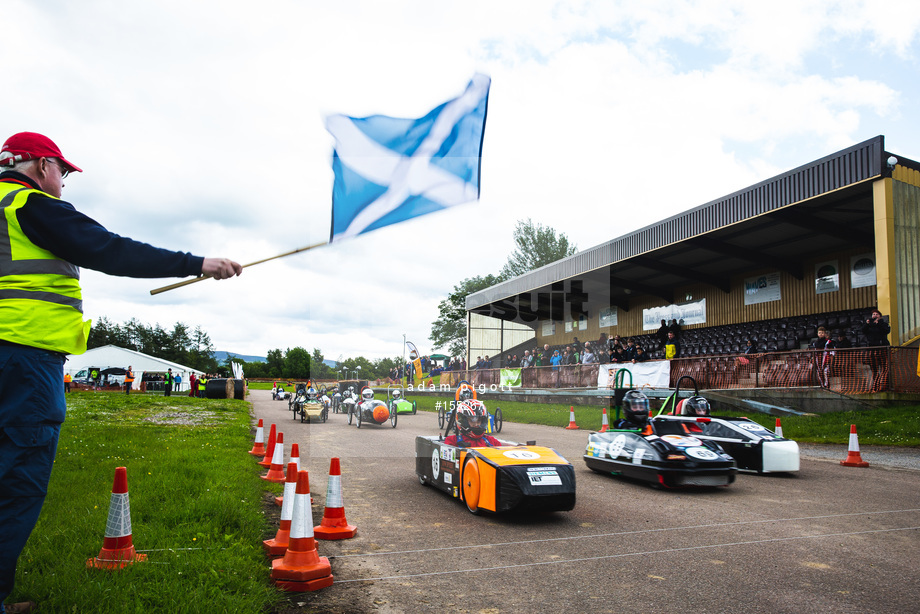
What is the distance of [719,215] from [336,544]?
1928cm

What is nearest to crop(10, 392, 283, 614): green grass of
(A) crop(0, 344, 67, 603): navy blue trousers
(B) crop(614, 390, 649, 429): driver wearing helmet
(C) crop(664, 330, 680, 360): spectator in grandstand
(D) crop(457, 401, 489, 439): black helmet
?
(A) crop(0, 344, 67, 603): navy blue trousers

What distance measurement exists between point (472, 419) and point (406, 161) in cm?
377

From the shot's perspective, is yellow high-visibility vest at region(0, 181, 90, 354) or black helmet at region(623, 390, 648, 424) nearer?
yellow high-visibility vest at region(0, 181, 90, 354)

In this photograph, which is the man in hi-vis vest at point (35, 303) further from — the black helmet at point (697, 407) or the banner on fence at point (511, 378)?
the banner on fence at point (511, 378)

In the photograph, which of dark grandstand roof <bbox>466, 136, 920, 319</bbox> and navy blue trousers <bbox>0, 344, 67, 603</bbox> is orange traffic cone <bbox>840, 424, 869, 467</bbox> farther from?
navy blue trousers <bbox>0, 344, 67, 603</bbox>

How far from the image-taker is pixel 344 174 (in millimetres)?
5375

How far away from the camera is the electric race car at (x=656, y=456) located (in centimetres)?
812

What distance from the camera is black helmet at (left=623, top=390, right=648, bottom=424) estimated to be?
10.1 m

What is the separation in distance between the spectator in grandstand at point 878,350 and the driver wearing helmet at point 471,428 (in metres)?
11.9

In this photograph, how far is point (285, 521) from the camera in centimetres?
489

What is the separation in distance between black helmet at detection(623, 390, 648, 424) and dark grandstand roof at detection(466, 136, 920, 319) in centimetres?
1077

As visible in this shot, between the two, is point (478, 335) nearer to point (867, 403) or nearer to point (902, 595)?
point (867, 403)

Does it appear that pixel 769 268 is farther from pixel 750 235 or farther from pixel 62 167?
pixel 62 167

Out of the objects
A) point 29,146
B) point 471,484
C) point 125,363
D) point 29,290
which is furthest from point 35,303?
point 125,363
